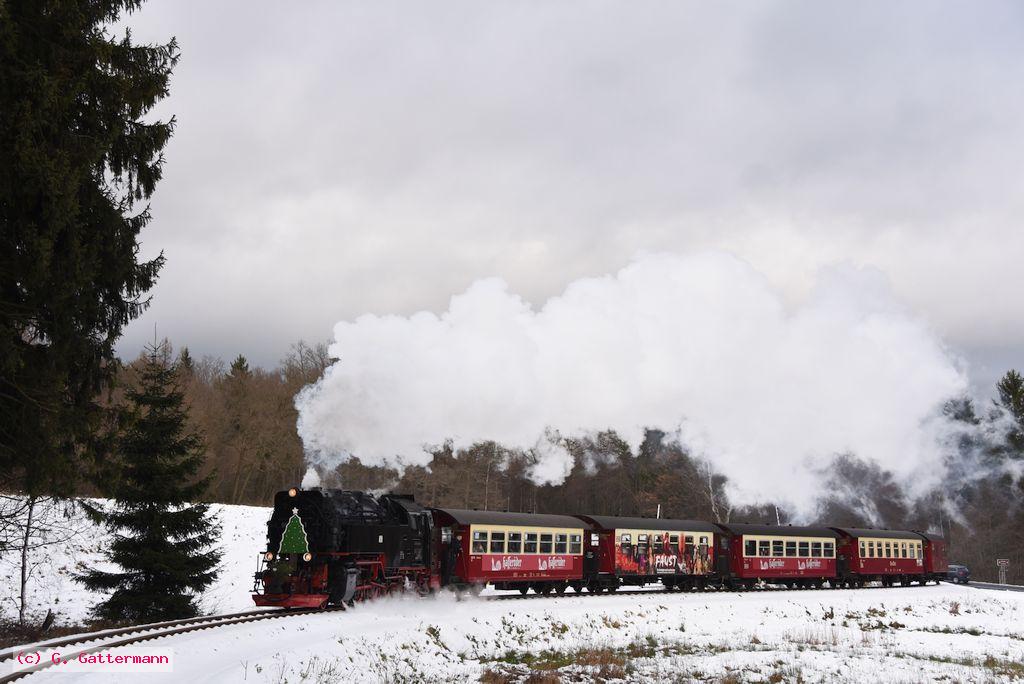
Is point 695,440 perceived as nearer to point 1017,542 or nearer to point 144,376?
point 1017,542

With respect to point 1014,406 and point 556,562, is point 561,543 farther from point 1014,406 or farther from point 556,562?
point 1014,406

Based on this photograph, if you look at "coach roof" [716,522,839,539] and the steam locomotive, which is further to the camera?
"coach roof" [716,522,839,539]

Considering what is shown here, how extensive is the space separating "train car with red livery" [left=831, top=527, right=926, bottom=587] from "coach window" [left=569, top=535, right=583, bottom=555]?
16.2m

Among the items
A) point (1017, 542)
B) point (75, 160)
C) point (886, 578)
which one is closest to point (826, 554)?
point (886, 578)

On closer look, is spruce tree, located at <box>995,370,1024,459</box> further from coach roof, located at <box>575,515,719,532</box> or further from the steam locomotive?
coach roof, located at <box>575,515,719,532</box>

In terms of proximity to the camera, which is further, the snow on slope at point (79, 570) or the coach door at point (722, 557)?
the coach door at point (722, 557)

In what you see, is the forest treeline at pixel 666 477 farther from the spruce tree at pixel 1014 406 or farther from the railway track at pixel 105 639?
the railway track at pixel 105 639

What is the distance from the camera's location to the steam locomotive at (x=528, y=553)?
2220 centimetres

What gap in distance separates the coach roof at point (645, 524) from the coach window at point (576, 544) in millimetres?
1099

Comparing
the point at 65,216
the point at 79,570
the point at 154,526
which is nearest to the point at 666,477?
the point at 79,570

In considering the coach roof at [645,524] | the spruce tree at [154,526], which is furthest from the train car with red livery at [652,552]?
the spruce tree at [154,526]

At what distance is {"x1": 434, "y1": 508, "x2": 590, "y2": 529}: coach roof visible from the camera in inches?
1061

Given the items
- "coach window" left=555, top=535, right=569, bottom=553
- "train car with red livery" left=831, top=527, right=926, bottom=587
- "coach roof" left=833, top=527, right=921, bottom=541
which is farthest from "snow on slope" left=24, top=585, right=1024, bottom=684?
"coach roof" left=833, top=527, right=921, bottom=541

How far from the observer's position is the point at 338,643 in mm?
17125
